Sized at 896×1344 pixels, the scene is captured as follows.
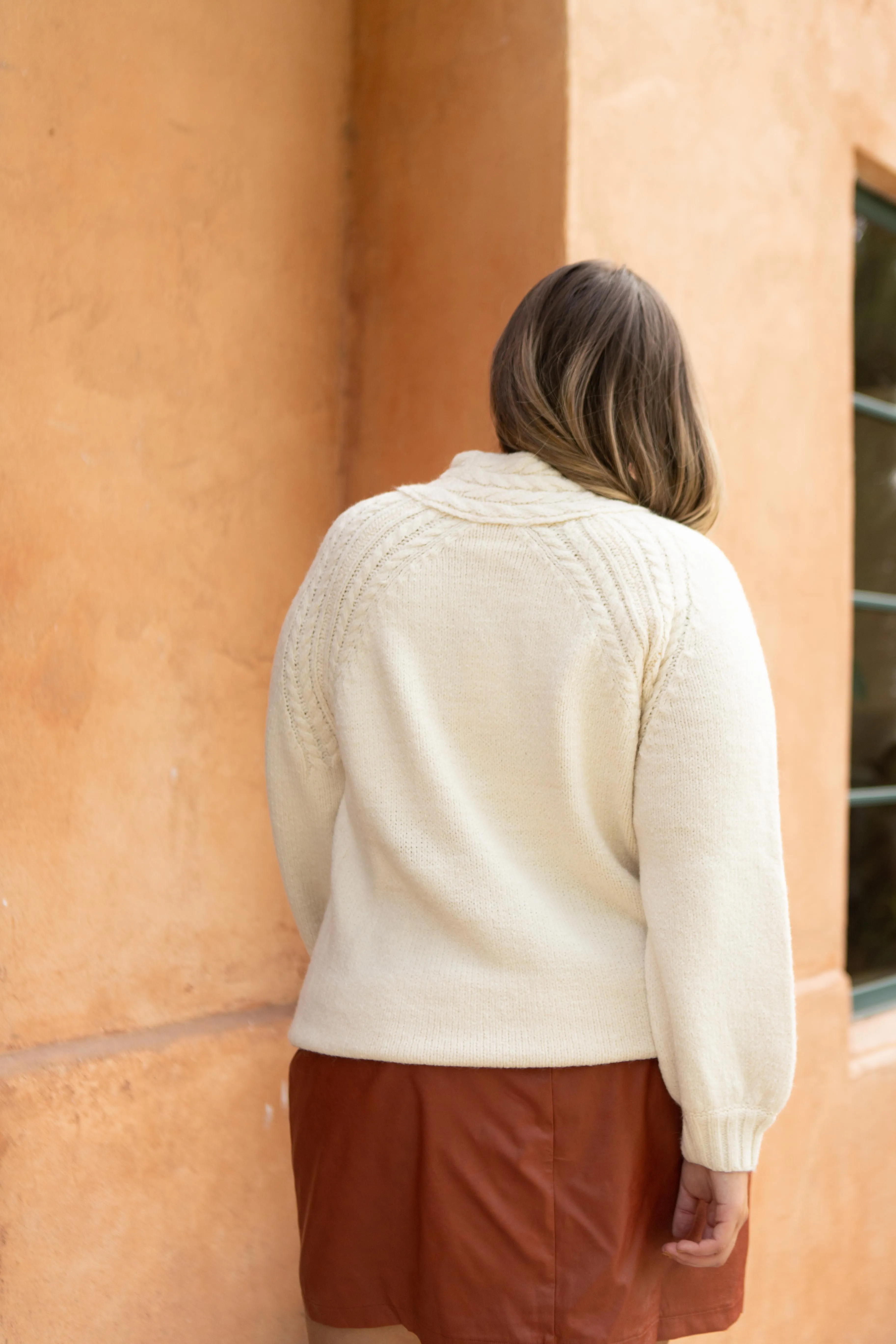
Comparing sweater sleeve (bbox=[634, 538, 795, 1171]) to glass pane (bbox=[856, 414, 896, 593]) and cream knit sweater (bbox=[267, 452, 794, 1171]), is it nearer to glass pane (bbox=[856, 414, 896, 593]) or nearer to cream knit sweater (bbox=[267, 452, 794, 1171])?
cream knit sweater (bbox=[267, 452, 794, 1171])

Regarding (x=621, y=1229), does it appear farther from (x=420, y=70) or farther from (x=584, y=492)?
(x=420, y=70)

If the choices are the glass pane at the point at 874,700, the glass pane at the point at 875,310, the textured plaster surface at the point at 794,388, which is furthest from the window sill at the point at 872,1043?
the glass pane at the point at 875,310

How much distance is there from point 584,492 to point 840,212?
7.64 feet

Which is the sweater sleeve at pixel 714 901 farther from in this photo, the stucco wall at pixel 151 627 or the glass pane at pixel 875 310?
the glass pane at pixel 875 310

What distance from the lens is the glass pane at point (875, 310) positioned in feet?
12.2

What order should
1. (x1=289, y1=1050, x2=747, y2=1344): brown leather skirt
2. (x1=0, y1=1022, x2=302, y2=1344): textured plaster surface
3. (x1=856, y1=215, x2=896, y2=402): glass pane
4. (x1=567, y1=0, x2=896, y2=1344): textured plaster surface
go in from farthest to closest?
(x1=856, y1=215, x2=896, y2=402): glass pane, (x1=567, y1=0, x2=896, y2=1344): textured plaster surface, (x1=0, y1=1022, x2=302, y2=1344): textured plaster surface, (x1=289, y1=1050, x2=747, y2=1344): brown leather skirt

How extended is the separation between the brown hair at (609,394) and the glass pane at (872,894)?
2584mm

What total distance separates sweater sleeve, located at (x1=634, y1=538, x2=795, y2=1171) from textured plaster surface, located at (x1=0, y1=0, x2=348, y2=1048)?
1.35m

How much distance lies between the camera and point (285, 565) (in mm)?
2709

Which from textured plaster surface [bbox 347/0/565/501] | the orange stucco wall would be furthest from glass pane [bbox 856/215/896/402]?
textured plaster surface [bbox 347/0/565/501]

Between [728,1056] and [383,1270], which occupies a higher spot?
[728,1056]

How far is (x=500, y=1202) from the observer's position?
1319mm

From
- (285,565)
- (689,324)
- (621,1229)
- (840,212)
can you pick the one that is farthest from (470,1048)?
(840,212)

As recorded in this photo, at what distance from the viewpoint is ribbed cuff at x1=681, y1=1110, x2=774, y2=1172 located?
4.35 ft
